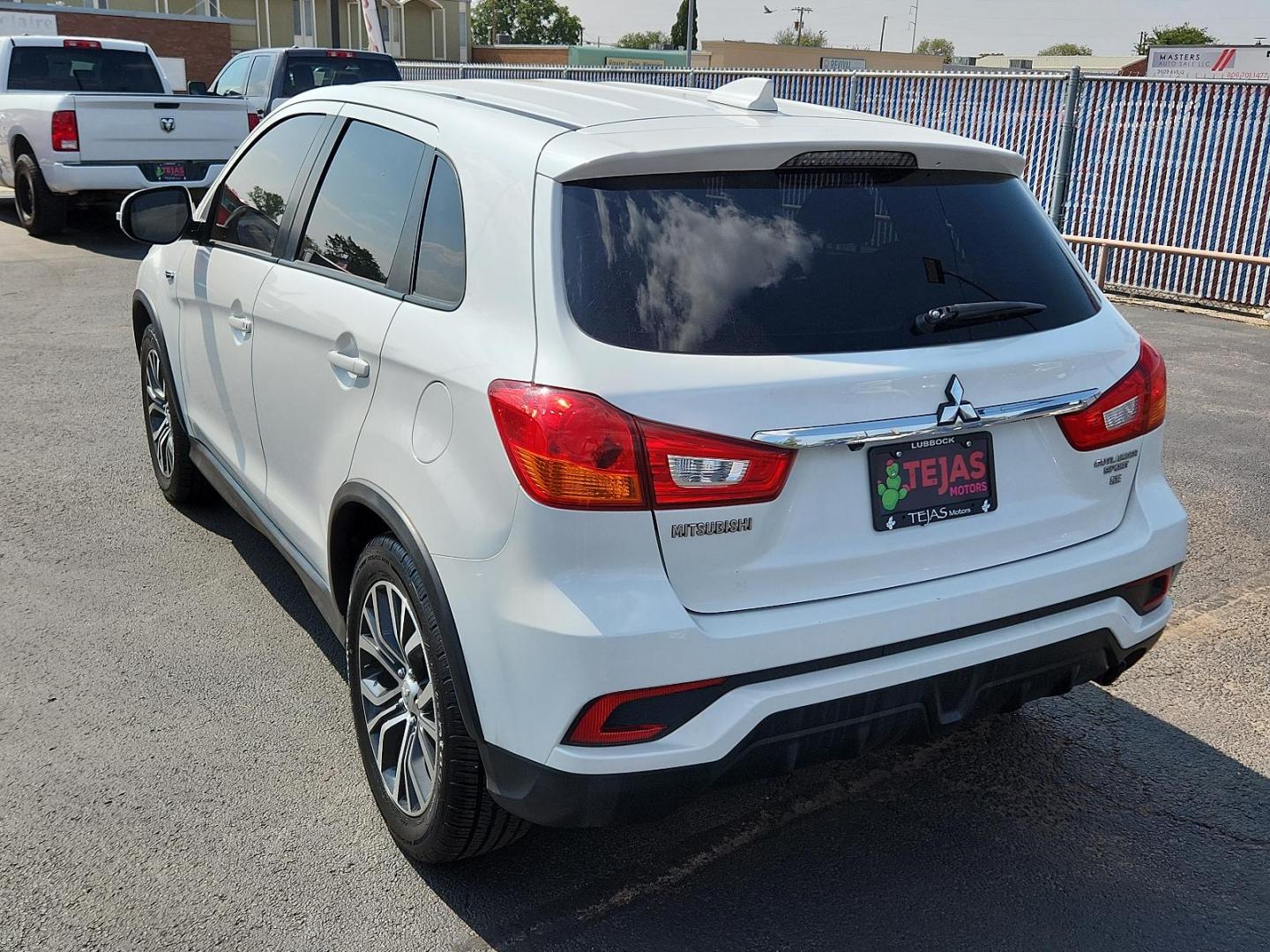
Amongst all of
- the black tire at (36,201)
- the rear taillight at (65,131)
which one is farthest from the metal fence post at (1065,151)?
the black tire at (36,201)

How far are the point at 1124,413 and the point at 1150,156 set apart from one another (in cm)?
1141

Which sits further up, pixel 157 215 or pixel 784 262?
pixel 784 262

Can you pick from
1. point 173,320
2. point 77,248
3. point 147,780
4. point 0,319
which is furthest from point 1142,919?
point 77,248

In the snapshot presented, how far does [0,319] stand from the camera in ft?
31.1

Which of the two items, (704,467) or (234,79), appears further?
(234,79)

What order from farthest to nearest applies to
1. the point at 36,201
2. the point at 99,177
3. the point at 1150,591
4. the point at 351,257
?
the point at 36,201 → the point at 99,177 → the point at 351,257 → the point at 1150,591

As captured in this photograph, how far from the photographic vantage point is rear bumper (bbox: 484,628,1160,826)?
2430 mm

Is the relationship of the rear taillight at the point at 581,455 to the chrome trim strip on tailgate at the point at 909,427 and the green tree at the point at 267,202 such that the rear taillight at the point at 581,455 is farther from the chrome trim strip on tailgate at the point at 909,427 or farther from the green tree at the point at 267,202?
the green tree at the point at 267,202

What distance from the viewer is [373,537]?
3.17m

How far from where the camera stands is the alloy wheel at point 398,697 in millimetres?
2836

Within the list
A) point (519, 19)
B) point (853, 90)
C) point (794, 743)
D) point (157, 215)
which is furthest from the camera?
point (519, 19)

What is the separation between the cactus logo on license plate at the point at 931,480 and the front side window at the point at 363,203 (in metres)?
1.39

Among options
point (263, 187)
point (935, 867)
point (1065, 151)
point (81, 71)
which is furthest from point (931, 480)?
point (81, 71)

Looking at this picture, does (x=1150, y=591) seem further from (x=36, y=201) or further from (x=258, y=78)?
(x=258, y=78)
